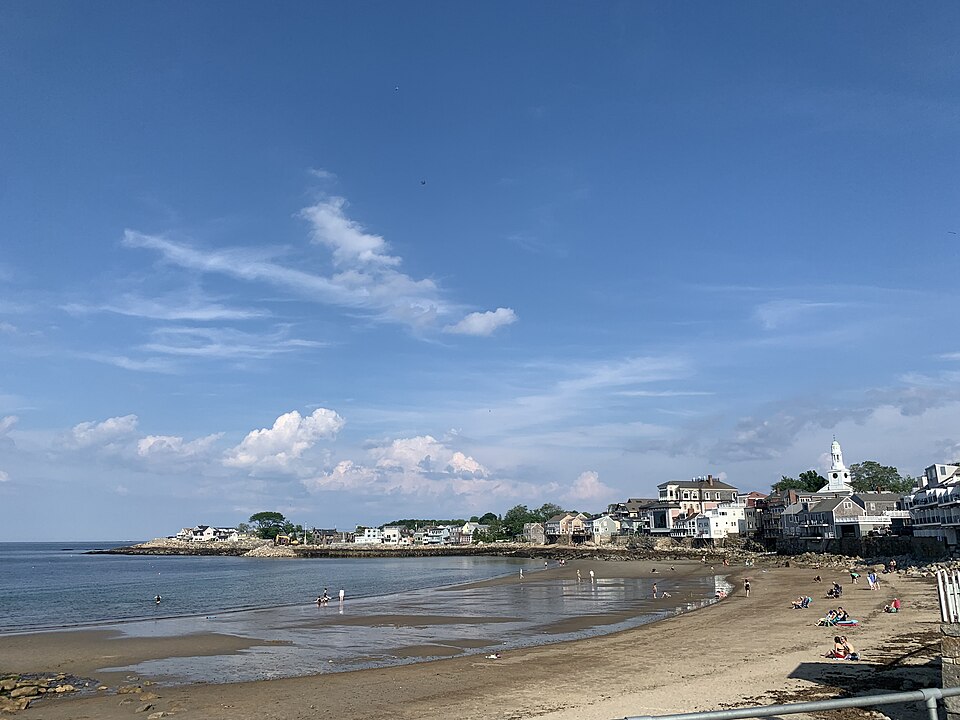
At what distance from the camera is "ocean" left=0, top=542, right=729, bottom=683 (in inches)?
1282

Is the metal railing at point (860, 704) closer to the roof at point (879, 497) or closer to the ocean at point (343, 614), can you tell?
the ocean at point (343, 614)

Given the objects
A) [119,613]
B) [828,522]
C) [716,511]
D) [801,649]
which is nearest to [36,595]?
[119,613]

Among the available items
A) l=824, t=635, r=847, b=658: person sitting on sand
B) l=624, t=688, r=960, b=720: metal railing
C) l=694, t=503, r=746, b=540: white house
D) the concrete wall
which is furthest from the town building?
l=624, t=688, r=960, b=720: metal railing

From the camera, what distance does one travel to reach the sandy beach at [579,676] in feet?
66.3

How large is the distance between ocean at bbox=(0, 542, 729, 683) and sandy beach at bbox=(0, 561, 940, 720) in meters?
2.21

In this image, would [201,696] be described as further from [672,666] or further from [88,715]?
[672,666]

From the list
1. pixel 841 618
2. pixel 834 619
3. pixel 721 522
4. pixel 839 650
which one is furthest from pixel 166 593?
pixel 721 522

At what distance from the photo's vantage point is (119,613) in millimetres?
56219

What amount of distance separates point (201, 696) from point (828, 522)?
99.6 meters


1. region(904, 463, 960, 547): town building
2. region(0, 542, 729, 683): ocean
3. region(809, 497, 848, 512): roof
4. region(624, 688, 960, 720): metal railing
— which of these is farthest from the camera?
region(809, 497, 848, 512): roof

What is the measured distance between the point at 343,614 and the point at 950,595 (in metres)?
44.9

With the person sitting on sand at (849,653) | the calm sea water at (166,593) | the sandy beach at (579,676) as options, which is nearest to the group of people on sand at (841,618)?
the person sitting on sand at (849,653)

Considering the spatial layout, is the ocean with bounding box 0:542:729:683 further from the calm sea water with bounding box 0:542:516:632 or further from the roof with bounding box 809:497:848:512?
the roof with bounding box 809:497:848:512

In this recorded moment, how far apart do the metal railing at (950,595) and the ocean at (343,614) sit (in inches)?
911
